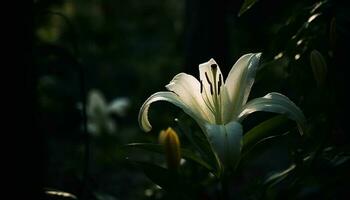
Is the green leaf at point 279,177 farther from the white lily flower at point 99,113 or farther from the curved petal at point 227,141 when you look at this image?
the white lily flower at point 99,113

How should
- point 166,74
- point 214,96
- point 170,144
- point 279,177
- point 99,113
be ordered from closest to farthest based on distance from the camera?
point 170,144
point 214,96
point 279,177
point 99,113
point 166,74

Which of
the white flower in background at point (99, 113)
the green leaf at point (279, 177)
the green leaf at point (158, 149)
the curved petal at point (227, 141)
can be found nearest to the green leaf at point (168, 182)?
the green leaf at point (158, 149)

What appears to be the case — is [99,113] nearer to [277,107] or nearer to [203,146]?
[203,146]

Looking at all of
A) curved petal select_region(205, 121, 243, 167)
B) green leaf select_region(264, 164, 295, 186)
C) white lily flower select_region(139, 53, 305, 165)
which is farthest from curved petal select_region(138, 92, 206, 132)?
green leaf select_region(264, 164, 295, 186)

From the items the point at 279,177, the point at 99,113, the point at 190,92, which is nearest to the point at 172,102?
the point at 190,92

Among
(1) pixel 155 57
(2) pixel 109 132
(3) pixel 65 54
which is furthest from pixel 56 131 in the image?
(3) pixel 65 54

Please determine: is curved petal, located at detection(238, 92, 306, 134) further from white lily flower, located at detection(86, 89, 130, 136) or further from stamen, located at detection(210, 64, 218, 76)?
white lily flower, located at detection(86, 89, 130, 136)
